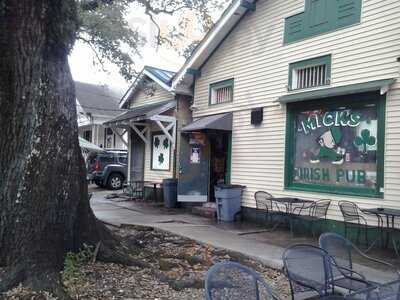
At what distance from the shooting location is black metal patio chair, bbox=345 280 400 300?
11.5 ft

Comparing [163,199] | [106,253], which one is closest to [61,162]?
[106,253]

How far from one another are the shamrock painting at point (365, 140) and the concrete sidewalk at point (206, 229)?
2.18 m

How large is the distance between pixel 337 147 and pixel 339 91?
1.15 meters

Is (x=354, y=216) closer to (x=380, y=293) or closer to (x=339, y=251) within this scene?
(x=339, y=251)

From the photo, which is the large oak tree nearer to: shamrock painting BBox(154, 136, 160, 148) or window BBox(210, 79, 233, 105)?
window BBox(210, 79, 233, 105)

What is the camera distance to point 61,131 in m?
5.10

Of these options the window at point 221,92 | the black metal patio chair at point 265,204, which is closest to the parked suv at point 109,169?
the window at point 221,92

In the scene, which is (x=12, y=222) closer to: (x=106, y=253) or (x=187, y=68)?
(x=106, y=253)

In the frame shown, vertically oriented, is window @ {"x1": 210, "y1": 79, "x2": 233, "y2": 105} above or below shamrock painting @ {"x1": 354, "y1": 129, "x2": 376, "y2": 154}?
above

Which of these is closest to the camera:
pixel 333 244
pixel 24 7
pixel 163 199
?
pixel 333 244

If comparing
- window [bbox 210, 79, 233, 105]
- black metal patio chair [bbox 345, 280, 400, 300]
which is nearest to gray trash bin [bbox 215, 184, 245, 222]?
window [bbox 210, 79, 233, 105]

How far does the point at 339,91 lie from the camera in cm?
847

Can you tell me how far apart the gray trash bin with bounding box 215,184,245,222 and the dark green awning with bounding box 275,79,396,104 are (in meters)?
2.56

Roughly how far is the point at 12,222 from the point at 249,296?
2881 millimetres
